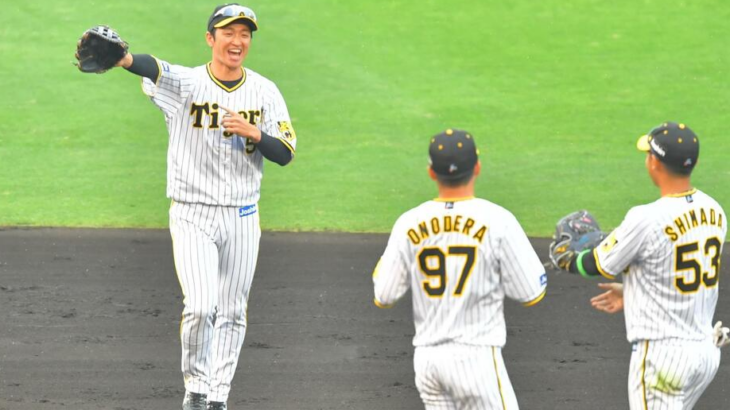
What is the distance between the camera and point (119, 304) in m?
9.55

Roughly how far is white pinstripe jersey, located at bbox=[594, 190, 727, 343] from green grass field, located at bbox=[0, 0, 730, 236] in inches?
250

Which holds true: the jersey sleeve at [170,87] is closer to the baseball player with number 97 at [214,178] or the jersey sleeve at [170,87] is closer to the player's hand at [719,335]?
the baseball player with number 97 at [214,178]

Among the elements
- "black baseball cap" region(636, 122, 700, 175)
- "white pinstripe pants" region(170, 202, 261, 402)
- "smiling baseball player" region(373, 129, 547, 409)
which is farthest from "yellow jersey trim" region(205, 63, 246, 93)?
"black baseball cap" region(636, 122, 700, 175)

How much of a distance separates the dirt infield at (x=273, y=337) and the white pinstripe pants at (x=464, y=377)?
208 centimetres

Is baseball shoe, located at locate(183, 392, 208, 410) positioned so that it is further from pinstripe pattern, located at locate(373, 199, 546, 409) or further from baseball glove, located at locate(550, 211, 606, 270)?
baseball glove, located at locate(550, 211, 606, 270)

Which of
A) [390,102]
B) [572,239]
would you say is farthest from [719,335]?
[390,102]

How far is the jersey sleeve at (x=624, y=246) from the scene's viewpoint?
566 cm

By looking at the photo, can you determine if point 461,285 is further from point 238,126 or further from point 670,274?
point 238,126

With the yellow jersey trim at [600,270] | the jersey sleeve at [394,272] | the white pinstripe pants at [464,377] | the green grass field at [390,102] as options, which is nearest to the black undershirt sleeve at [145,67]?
the jersey sleeve at [394,272]

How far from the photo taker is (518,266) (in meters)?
5.40

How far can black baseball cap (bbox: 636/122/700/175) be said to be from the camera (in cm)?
569

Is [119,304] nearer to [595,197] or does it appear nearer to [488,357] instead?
[488,357]

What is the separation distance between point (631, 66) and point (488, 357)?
14311 mm

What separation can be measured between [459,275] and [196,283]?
2.14 meters
